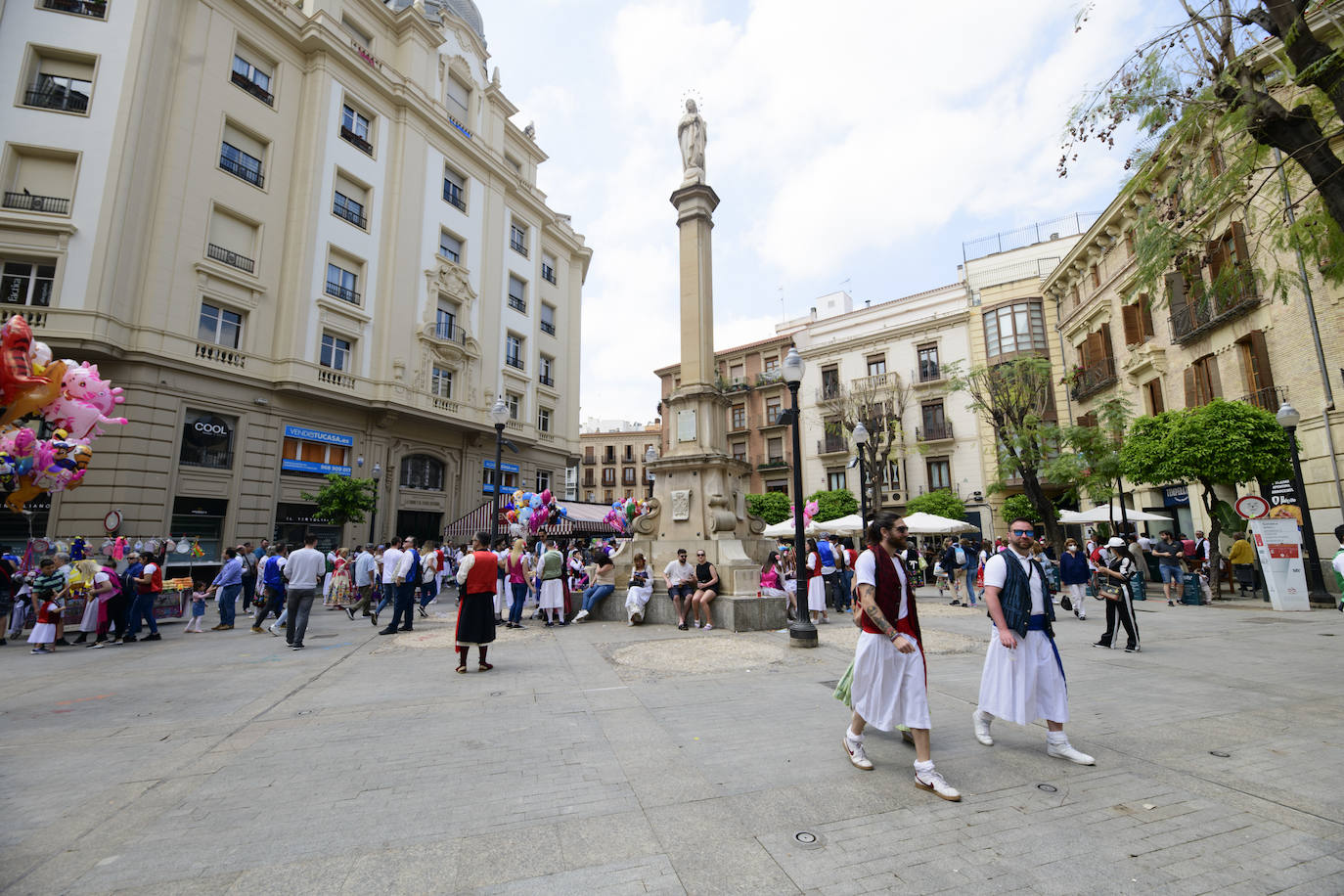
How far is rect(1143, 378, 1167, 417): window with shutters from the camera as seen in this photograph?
2212 centimetres

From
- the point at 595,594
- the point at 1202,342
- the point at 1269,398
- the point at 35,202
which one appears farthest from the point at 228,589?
the point at 1202,342

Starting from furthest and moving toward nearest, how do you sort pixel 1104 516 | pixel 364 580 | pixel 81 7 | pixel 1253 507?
1. pixel 1104 516
2. pixel 81 7
3. pixel 364 580
4. pixel 1253 507

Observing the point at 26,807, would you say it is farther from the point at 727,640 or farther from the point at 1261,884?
the point at 727,640

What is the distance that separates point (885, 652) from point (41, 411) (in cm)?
680

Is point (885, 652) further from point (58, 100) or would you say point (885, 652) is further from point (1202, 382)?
point (58, 100)

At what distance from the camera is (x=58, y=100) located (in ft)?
60.9

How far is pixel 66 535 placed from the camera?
16578 mm

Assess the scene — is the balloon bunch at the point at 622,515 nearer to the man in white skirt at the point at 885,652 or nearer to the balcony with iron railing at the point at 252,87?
the man in white skirt at the point at 885,652

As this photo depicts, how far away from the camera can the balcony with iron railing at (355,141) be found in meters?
24.4

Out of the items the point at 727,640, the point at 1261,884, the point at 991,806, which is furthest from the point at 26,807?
the point at 727,640

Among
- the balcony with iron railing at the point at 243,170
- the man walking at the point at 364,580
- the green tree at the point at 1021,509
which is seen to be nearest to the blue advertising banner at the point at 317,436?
the balcony with iron railing at the point at 243,170

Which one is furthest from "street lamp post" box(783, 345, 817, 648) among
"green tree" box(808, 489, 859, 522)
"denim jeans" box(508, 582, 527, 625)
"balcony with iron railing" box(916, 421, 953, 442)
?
"balcony with iron railing" box(916, 421, 953, 442)

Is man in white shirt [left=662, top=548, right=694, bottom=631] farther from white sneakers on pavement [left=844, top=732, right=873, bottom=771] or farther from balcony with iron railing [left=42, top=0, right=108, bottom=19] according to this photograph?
balcony with iron railing [left=42, top=0, right=108, bottom=19]

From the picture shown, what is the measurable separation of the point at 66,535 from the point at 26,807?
59.2 feet
